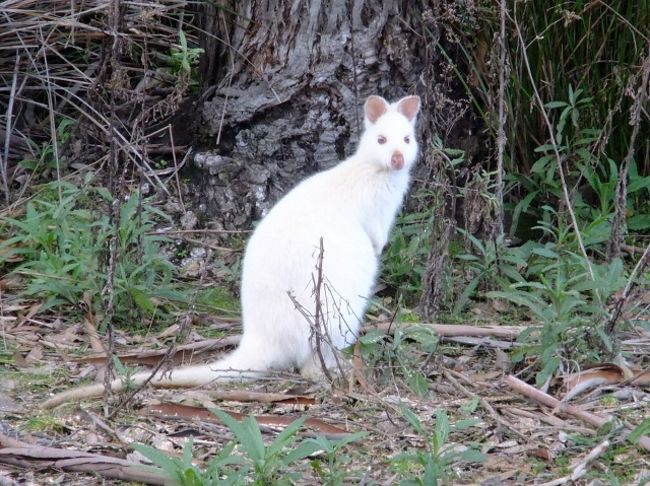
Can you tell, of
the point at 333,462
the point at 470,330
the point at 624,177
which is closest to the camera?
the point at 333,462

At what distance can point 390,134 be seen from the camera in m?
4.30

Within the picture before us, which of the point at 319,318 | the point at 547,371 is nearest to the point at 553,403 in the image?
the point at 547,371

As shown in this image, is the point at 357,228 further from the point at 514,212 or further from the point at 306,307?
the point at 514,212

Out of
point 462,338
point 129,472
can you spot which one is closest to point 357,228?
point 462,338

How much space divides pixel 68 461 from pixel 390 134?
6.48 ft

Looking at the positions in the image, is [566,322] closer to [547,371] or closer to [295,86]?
[547,371]

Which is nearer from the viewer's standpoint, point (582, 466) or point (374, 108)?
point (582, 466)

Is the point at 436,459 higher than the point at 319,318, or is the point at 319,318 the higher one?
the point at 319,318

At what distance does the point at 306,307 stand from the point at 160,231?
4.90 ft

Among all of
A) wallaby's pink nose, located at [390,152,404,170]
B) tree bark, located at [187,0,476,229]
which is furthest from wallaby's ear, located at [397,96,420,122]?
tree bark, located at [187,0,476,229]

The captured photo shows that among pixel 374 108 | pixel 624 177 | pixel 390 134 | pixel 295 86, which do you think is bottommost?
pixel 624 177

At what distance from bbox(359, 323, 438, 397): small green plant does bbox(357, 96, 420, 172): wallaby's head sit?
76 centimetres

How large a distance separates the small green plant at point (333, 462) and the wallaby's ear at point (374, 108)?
67.4 inches

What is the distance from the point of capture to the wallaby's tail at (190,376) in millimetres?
3516
